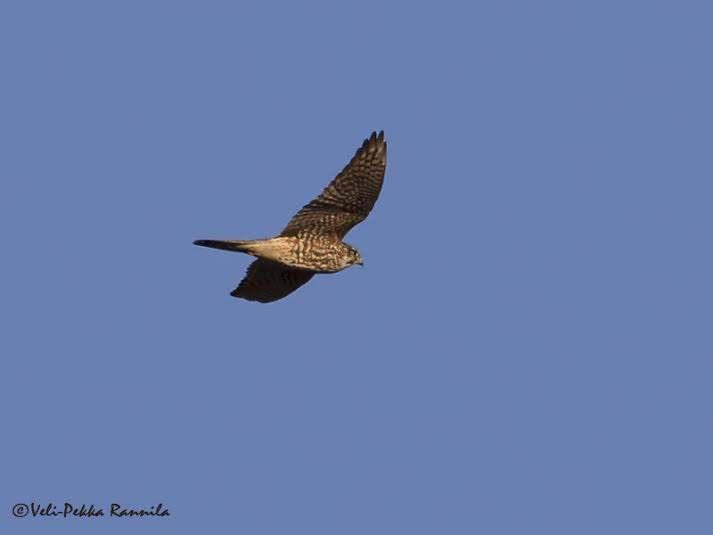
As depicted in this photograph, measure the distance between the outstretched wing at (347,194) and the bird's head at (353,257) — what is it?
0.35 m

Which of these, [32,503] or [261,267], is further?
[261,267]

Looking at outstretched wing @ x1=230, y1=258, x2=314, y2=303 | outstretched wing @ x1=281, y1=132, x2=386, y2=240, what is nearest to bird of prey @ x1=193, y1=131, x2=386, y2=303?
outstretched wing @ x1=281, y1=132, x2=386, y2=240

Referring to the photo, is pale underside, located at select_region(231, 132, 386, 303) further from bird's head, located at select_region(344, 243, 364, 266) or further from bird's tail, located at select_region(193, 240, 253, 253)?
bird's tail, located at select_region(193, 240, 253, 253)

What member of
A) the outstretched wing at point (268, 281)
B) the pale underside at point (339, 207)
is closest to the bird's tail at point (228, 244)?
the pale underside at point (339, 207)

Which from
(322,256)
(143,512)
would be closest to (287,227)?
(322,256)

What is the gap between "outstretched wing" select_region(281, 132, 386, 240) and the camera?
19.6 metres

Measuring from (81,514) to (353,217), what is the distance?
5201 millimetres

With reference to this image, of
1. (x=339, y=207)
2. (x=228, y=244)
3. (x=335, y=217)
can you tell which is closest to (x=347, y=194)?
(x=339, y=207)

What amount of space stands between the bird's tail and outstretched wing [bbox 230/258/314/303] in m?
1.10

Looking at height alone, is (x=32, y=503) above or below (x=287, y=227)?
below

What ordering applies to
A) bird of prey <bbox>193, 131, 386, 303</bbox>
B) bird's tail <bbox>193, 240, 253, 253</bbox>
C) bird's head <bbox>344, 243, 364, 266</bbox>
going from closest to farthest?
bird's tail <bbox>193, 240, 253, 253</bbox>
bird of prey <bbox>193, 131, 386, 303</bbox>
bird's head <bbox>344, 243, 364, 266</bbox>

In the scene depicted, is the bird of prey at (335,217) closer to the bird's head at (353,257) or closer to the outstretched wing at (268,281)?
the bird's head at (353,257)

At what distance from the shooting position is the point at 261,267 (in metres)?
20.4

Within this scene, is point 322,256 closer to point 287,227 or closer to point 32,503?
point 287,227
